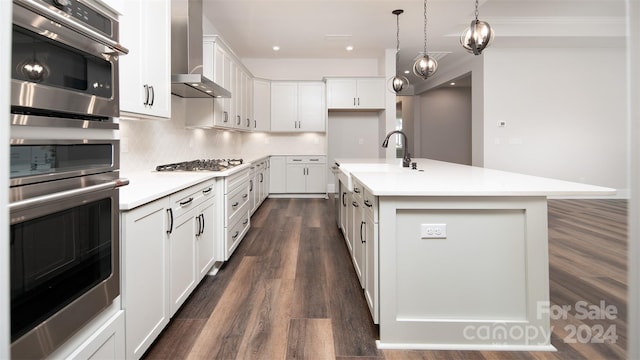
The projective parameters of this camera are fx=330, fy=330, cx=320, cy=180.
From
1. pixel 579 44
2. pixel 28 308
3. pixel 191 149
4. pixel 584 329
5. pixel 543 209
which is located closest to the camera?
pixel 28 308

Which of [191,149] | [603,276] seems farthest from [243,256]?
[603,276]

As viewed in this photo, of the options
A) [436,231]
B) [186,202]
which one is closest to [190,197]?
[186,202]

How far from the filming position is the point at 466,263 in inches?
68.9

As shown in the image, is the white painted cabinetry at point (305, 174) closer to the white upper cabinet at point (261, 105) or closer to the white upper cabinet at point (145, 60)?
the white upper cabinet at point (261, 105)

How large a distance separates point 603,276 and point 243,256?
3.10 meters

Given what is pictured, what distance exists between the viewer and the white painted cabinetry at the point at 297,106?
22.9 feet

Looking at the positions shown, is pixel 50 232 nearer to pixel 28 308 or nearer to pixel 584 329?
pixel 28 308

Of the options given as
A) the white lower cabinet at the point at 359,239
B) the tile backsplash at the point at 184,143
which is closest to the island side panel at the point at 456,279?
the white lower cabinet at the point at 359,239

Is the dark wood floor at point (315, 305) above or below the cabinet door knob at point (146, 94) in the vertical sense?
below

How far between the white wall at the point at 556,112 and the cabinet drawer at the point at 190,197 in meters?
5.59

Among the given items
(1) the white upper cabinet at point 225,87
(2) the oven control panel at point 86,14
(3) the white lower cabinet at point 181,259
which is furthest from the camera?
(1) the white upper cabinet at point 225,87

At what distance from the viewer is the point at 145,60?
2.19 metres

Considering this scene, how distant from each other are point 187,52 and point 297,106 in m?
3.83

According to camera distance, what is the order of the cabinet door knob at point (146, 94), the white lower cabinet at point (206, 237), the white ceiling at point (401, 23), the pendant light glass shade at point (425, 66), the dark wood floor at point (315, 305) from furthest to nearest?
the white ceiling at point (401, 23) → the pendant light glass shade at point (425, 66) → the white lower cabinet at point (206, 237) → the cabinet door knob at point (146, 94) → the dark wood floor at point (315, 305)
